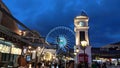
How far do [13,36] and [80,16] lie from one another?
7416 centimetres

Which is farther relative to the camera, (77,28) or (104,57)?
(104,57)

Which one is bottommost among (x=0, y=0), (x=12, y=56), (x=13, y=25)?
(x=12, y=56)

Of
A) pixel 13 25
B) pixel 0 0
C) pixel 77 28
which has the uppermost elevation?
pixel 77 28

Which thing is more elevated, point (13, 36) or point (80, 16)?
point (80, 16)

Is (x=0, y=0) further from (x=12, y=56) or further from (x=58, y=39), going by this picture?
(x=58, y=39)

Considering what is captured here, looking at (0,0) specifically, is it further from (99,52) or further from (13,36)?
(99,52)

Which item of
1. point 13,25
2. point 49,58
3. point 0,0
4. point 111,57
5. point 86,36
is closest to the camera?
point 0,0

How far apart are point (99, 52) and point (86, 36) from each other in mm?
17549

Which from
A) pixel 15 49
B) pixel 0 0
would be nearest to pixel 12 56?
pixel 15 49

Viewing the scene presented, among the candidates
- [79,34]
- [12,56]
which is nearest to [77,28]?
[79,34]

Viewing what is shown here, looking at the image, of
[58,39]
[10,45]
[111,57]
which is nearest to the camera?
[10,45]

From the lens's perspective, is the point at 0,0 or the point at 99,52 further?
the point at 99,52

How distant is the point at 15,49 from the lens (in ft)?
67.2

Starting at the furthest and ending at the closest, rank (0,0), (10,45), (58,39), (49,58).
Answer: (58,39), (49,58), (0,0), (10,45)
